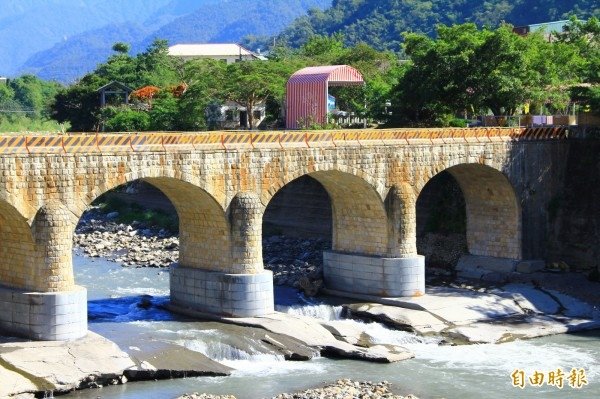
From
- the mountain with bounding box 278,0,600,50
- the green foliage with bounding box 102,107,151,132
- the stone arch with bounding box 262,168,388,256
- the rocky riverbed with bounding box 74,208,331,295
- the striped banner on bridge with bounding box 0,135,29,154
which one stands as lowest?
the rocky riverbed with bounding box 74,208,331,295

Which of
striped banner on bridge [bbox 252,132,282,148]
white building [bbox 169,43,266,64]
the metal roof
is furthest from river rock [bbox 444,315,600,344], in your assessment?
white building [bbox 169,43,266,64]

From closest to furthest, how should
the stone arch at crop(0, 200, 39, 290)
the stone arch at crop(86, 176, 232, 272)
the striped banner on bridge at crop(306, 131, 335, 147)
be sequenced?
1. the stone arch at crop(0, 200, 39, 290)
2. the stone arch at crop(86, 176, 232, 272)
3. the striped banner on bridge at crop(306, 131, 335, 147)

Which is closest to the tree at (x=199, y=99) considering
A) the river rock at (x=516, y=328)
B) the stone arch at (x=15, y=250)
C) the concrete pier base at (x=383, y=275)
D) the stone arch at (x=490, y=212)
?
the stone arch at (x=490, y=212)

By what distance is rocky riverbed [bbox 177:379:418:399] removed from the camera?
3347 centimetres

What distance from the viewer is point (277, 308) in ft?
150

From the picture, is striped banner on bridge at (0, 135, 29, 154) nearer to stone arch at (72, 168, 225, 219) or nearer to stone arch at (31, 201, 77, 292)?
stone arch at (31, 201, 77, 292)

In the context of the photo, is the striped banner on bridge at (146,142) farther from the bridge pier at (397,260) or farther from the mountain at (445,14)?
the mountain at (445,14)

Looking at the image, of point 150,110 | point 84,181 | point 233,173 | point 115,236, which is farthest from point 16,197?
point 150,110

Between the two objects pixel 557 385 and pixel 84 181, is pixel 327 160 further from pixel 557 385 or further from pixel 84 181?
pixel 557 385

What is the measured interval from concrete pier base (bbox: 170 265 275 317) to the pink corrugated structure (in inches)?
1138

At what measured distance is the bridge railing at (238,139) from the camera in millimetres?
37469

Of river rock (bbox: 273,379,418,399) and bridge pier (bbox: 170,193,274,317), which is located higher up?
bridge pier (bbox: 170,193,274,317)

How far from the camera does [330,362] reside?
38.9 meters

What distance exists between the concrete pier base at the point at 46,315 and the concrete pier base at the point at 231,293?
21.5 ft
